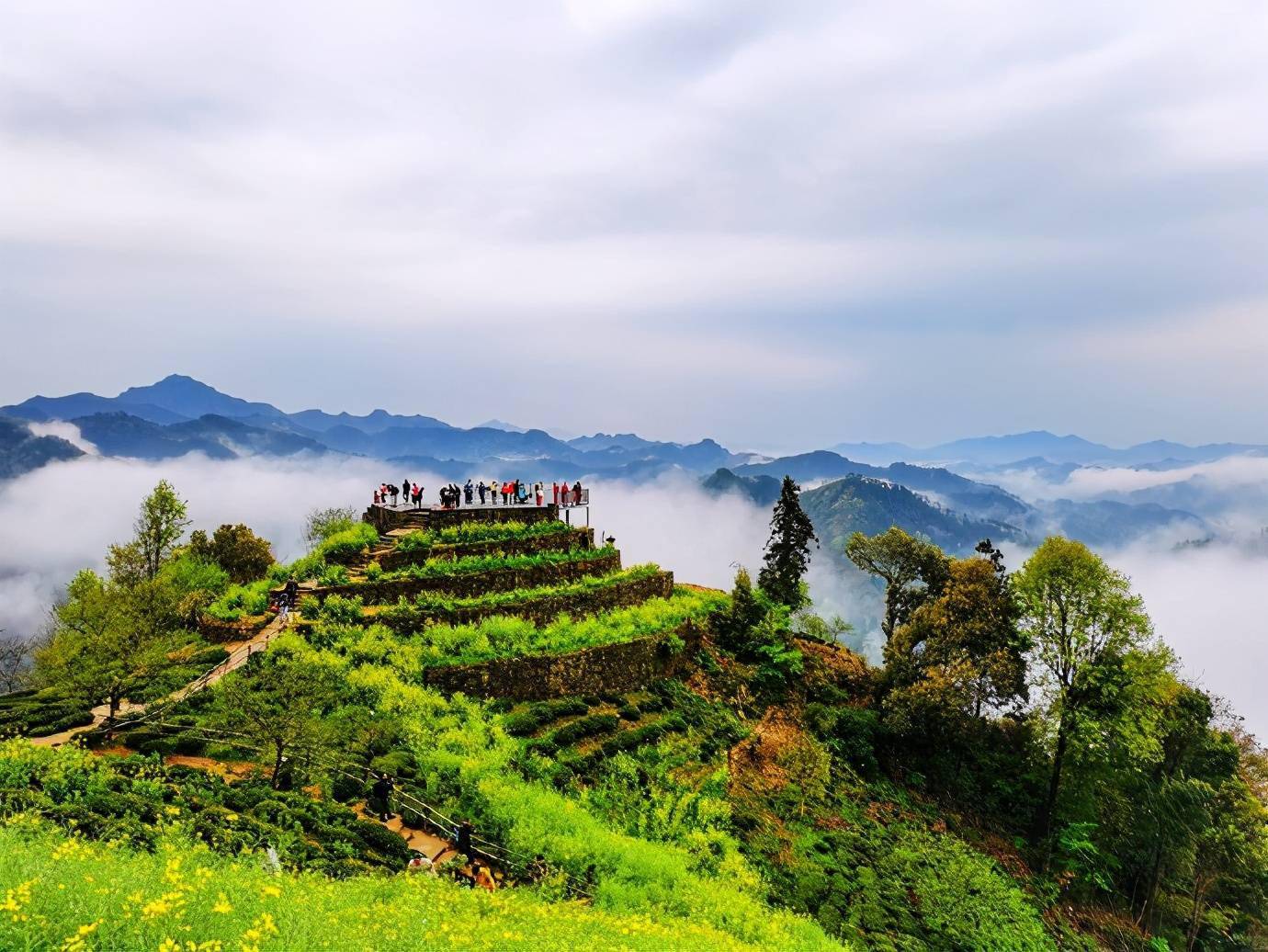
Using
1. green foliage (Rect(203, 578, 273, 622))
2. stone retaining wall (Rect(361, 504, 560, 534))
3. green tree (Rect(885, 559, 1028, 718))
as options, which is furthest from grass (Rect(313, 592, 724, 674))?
green tree (Rect(885, 559, 1028, 718))

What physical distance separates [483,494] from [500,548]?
6152mm

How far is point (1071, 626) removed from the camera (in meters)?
35.8

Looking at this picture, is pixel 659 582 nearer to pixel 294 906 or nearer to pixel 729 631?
pixel 729 631

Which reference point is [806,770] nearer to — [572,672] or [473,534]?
[572,672]

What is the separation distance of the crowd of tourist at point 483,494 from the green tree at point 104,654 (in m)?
18.2

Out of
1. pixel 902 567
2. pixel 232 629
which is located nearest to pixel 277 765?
pixel 232 629

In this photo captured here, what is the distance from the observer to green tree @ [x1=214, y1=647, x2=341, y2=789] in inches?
891

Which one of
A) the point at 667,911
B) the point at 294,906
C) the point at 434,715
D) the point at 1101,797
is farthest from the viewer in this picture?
the point at 1101,797

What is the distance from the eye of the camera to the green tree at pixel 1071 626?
34.8 meters

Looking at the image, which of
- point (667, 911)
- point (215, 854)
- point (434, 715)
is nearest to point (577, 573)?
point (434, 715)

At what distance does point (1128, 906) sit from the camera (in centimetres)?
3797

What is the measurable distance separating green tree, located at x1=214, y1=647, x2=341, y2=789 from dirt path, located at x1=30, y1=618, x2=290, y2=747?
228cm

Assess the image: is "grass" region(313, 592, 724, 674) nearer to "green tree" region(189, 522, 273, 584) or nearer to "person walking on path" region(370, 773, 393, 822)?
"person walking on path" region(370, 773, 393, 822)

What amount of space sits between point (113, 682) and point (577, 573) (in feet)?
79.2
